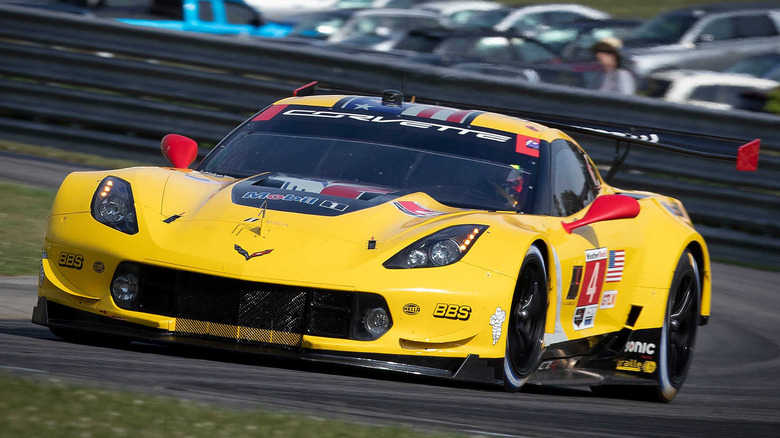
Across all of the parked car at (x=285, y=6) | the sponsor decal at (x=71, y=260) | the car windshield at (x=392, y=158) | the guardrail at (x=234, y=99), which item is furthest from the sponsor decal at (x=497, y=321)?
the parked car at (x=285, y=6)

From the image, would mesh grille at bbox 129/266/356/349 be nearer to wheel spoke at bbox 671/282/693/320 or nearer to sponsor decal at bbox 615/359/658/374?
sponsor decal at bbox 615/359/658/374

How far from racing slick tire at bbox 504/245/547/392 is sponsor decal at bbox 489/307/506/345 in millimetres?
80

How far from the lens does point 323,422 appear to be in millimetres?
4168

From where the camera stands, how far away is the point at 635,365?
21.8 ft

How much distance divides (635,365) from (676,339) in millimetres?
504

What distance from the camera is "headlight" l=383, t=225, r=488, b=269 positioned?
528 cm

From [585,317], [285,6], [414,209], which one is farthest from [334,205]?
[285,6]

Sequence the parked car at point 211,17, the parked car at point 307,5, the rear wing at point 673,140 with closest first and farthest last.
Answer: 1. the rear wing at point 673,140
2. the parked car at point 211,17
3. the parked car at point 307,5

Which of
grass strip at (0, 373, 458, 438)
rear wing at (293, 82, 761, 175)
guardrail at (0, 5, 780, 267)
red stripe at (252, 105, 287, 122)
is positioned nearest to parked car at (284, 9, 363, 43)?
guardrail at (0, 5, 780, 267)

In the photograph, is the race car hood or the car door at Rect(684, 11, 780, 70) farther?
the car door at Rect(684, 11, 780, 70)

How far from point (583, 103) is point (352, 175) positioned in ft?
18.3

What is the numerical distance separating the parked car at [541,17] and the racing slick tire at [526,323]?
22.9 meters

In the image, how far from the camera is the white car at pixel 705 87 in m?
17.9

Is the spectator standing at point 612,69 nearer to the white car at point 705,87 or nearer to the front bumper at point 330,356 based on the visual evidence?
the white car at point 705,87
